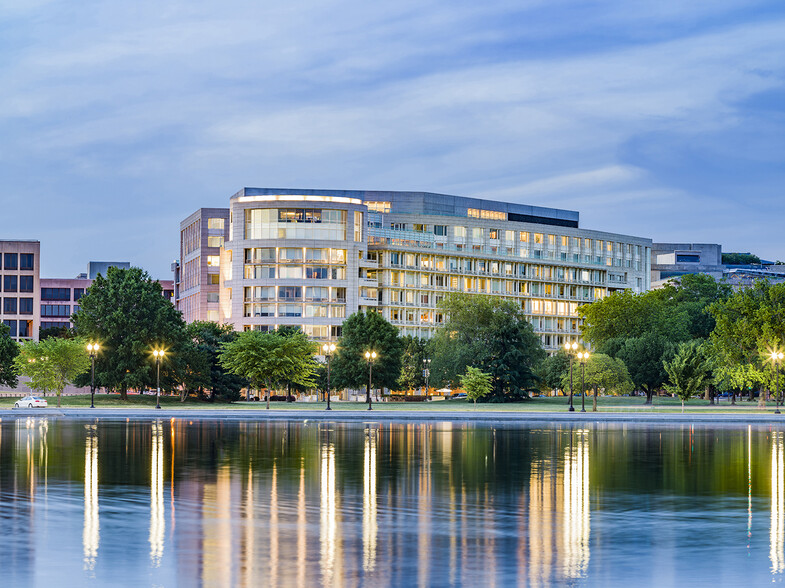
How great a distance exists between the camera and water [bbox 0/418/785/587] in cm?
1327

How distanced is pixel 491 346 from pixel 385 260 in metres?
48.2

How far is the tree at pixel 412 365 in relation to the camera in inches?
5059

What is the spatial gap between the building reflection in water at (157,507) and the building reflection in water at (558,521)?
5368 mm

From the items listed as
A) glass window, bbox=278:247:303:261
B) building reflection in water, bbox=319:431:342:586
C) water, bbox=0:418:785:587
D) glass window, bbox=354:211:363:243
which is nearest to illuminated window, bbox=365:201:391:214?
glass window, bbox=354:211:363:243

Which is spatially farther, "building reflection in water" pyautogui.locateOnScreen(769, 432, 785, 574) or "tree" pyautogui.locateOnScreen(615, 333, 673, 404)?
"tree" pyautogui.locateOnScreen(615, 333, 673, 404)

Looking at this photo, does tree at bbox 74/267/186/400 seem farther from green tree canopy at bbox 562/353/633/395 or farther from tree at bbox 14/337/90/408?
green tree canopy at bbox 562/353/633/395

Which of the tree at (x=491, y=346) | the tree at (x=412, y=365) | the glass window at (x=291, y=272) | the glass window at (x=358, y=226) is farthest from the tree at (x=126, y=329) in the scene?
the glass window at (x=358, y=226)

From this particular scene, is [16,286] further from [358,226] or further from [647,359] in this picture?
[647,359]

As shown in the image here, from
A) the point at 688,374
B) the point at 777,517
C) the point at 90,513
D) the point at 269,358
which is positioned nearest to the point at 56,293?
the point at 269,358

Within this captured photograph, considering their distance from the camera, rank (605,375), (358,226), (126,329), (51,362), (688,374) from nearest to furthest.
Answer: (688,374) < (51,362) < (605,375) < (126,329) < (358,226)

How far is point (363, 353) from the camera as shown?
351ft

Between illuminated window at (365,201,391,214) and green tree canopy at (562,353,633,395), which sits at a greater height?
illuminated window at (365,201,391,214)

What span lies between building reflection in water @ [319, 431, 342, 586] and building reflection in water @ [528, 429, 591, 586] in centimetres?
260

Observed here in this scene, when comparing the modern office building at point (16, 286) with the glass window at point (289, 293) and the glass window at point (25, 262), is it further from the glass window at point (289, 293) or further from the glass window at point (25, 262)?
the glass window at point (289, 293)
